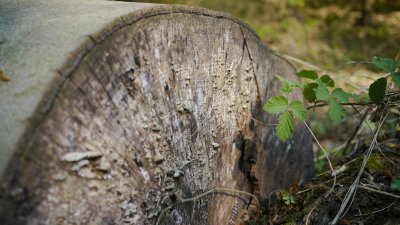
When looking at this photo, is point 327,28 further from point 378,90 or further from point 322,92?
point 322,92

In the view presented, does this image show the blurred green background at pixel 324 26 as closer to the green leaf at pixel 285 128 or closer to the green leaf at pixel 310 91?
the green leaf at pixel 310 91

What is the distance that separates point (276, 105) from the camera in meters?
1.61

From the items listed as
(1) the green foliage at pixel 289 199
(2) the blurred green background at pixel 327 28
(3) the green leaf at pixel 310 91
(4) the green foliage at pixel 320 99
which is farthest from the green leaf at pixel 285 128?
(2) the blurred green background at pixel 327 28

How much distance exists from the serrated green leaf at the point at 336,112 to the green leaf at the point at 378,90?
21 centimetres

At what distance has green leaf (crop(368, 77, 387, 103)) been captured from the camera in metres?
1.68

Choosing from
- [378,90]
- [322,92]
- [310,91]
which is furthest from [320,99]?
[378,90]

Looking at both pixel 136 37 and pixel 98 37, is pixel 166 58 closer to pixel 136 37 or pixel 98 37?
pixel 136 37

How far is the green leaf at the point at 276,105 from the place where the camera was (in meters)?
1.59

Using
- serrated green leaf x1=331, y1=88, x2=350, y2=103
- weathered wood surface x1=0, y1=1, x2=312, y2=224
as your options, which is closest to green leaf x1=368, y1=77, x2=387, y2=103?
serrated green leaf x1=331, y1=88, x2=350, y2=103

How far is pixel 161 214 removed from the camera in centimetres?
131

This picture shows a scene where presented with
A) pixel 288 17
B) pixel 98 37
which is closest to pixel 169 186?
pixel 98 37

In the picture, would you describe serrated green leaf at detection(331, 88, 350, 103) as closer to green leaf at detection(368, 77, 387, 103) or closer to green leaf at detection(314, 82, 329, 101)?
green leaf at detection(314, 82, 329, 101)

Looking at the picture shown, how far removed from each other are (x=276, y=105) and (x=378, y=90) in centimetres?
49

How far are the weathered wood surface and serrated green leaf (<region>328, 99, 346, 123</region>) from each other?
1.12ft
